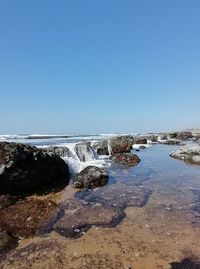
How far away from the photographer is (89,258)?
5.39 meters

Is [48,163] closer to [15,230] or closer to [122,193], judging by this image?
[122,193]

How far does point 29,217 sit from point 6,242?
1.64 meters

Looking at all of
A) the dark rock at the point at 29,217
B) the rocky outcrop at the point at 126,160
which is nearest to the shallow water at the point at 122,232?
the dark rock at the point at 29,217

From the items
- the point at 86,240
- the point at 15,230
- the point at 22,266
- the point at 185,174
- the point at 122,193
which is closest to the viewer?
the point at 22,266

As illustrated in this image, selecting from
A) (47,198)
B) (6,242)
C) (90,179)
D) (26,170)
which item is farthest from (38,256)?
(90,179)

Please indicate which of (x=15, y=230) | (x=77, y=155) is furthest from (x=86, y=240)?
(x=77, y=155)

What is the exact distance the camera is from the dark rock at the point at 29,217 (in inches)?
267

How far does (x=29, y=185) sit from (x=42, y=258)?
17.8 feet

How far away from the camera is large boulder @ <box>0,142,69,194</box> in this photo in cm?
1004

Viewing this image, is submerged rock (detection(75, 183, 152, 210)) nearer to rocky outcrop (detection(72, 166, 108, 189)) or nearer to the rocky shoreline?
the rocky shoreline

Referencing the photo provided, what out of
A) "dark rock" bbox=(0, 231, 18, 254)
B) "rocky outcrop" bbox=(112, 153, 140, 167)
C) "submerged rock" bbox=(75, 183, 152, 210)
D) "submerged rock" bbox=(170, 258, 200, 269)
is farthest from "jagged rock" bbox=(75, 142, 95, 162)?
"submerged rock" bbox=(170, 258, 200, 269)

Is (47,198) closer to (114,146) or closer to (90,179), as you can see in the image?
(90,179)

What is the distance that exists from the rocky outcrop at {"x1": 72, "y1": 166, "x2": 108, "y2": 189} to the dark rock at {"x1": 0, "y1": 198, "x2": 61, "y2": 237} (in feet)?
8.22

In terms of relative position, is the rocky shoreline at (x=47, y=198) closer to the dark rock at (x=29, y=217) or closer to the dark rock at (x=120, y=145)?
the dark rock at (x=29, y=217)
